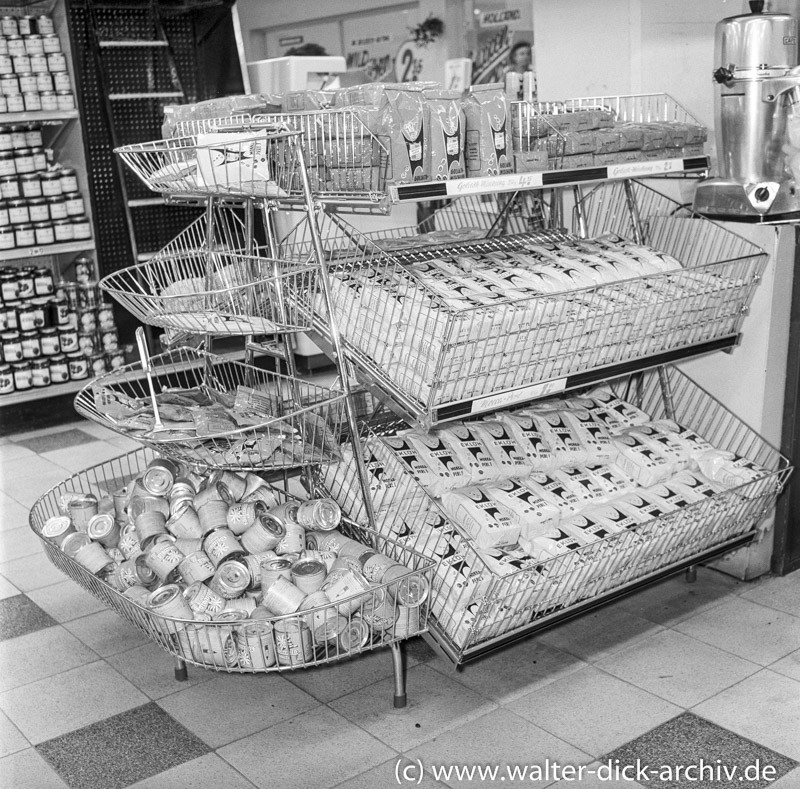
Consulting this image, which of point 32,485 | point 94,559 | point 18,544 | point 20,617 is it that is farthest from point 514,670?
point 32,485

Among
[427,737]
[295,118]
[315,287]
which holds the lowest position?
[427,737]

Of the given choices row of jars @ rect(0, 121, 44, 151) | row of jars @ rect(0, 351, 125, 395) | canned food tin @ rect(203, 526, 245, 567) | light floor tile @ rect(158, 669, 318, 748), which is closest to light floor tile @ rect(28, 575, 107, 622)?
light floor tile @ rect(158, 669, 318, 748)

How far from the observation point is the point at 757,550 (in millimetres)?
3166

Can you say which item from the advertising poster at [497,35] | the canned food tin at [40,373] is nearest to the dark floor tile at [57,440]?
the canned food tin at [40,373]

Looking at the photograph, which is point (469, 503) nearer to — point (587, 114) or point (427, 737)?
point (427, 737)

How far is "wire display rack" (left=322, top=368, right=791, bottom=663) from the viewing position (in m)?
2.43

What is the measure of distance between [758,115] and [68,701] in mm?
2379

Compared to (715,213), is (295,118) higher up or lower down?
higher up

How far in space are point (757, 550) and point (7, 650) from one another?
7.70 ft

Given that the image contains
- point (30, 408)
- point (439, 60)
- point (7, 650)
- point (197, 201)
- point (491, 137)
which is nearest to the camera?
point (491, 137)

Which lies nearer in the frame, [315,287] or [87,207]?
[315,287]

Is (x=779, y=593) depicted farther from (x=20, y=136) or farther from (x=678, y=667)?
(x=20, y=136)

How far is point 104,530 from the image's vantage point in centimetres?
278

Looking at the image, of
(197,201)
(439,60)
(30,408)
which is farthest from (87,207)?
(439,60)
